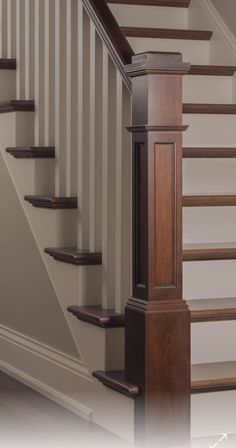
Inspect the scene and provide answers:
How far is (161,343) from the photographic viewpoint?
3.32m

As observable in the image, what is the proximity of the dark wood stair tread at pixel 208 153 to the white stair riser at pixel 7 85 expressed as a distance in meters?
0.89

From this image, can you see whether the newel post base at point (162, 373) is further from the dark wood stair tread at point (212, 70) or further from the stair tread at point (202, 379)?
the dark wood stair tread at point (212, 70)

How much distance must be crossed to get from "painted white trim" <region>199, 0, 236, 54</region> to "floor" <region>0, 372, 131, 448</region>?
77.0 inches

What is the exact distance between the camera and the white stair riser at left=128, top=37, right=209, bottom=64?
484 centimetres

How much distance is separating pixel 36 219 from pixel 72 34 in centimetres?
78

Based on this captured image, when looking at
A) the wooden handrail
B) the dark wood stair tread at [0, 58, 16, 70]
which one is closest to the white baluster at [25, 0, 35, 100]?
the dark wood stair tread at [0, 58, 16, 70]

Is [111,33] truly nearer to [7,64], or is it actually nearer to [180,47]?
[7,64]

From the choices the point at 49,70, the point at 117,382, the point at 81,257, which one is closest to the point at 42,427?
the point at 117,382

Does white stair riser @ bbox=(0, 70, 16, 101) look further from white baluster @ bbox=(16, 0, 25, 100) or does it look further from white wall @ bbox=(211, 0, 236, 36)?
white wall @ bbox=(211, 0, 236, 36)

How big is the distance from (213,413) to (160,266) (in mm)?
575

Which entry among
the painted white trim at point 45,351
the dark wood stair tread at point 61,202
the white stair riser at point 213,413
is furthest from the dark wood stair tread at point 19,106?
the white stair riser at point 213,413

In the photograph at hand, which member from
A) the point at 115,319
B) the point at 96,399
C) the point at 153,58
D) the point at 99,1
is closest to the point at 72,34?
the point at 99,1

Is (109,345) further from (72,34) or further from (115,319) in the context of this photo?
(72,34)

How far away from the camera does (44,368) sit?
440 cm
